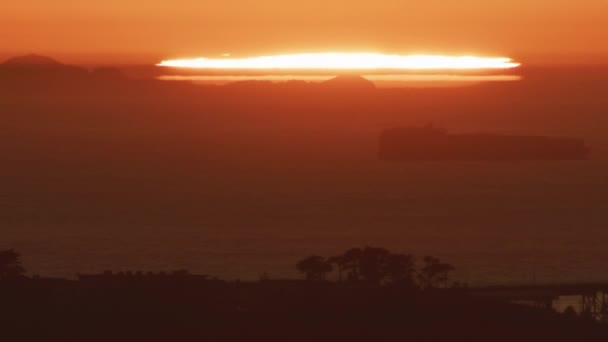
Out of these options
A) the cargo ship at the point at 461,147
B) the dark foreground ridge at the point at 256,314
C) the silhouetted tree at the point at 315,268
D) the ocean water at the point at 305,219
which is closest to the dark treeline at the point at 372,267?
the silhouetted tree at the point at 315,268

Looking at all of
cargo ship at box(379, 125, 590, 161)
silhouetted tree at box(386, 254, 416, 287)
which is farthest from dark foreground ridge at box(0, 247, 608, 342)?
cargo ship at box(379, 125, 590, 161)

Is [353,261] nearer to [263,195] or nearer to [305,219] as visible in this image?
[305,219]

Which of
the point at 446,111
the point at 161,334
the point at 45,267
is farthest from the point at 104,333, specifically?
the point at 446,111

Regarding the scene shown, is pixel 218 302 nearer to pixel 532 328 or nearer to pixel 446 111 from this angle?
pixel 532 328

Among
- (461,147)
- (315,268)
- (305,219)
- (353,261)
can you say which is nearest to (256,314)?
(315,268)

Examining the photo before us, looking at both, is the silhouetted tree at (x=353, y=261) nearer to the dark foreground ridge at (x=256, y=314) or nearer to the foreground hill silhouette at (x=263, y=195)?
the dark foreground ridge at (x=256, y=314)
